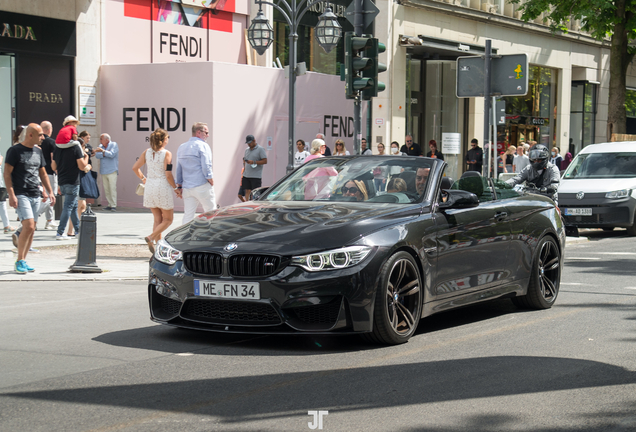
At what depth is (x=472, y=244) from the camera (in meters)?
7.47

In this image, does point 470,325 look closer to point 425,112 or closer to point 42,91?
point 42,91

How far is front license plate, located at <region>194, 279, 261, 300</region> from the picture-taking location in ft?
20.2

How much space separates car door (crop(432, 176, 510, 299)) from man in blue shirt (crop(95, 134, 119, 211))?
14.7 meters

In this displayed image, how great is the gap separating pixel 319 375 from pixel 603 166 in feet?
49.4

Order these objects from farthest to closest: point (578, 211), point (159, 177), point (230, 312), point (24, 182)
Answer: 1. point (578, 211)
2. point (159, 177)
3. point (24, 182)
4. point (230, 312)

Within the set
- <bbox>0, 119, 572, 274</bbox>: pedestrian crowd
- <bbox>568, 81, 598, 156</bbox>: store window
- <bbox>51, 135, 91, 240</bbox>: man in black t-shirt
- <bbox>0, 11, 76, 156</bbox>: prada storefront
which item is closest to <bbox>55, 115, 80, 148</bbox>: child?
<bbox>0, 119, 572, 274</bbox>: pedestrian crowd

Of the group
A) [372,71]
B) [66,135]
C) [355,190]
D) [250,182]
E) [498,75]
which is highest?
[498,75]

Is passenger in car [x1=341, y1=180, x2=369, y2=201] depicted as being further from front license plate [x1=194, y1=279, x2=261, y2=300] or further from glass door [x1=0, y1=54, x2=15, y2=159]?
glass door [x1=0, y1=54, x2=15, y2=159]

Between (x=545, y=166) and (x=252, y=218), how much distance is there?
8.34 meters

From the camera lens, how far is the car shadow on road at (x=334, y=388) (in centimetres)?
486

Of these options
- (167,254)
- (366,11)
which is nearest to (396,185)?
(167,254)

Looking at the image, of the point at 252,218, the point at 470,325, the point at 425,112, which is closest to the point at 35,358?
the point at 252,218

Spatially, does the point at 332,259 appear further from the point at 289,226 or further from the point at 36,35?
the point at 36,35

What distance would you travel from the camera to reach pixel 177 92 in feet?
73.1
